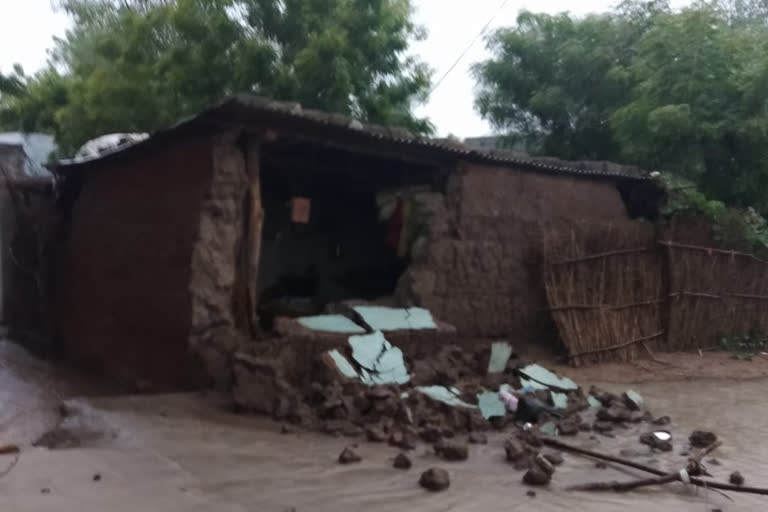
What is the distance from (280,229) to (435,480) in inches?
250

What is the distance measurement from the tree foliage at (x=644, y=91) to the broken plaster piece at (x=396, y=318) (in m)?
5.99

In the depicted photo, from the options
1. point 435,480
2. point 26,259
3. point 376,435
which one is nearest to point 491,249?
point 376,435

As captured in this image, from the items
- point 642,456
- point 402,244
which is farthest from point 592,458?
point 402,244

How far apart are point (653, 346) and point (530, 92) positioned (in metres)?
6.85

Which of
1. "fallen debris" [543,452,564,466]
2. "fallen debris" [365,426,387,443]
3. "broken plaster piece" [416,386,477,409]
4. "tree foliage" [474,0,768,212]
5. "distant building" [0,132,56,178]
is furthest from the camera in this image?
"distant building" [0,132,56,178]

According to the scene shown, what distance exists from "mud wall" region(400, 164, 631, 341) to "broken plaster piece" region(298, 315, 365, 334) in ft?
3.76

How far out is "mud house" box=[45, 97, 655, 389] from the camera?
263 inches

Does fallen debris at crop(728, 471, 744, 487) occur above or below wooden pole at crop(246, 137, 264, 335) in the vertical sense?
below

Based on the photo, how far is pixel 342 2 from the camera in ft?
41.5

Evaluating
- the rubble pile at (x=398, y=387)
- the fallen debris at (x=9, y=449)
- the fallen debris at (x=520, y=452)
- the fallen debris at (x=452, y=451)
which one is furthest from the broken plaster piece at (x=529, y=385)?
the fallen debris at (x=9, y=449)

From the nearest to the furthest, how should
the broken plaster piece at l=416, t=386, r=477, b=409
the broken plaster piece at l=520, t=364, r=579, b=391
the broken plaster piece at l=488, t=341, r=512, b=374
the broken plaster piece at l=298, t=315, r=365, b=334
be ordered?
the broken plaster piece at l=416, t=386, r=477, b=409 < the broken plaster piece at l=298, t=315, r=365, b=334 < the broken plaster piece at l=520, t=364, r=579, b=391 < the broken plaster piece at l=488, t=341, r=512, b=374

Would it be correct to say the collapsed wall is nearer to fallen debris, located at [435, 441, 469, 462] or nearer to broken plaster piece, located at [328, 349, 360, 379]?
broken plaster piece, located at [328, 349, 360, 379]

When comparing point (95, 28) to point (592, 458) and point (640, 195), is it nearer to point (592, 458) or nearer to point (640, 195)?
point (640, 195)

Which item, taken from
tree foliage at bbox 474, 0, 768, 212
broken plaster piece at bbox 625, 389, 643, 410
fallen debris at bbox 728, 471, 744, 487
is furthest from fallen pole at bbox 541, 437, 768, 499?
tree foliage at bbox 474, 0, 768, 212
